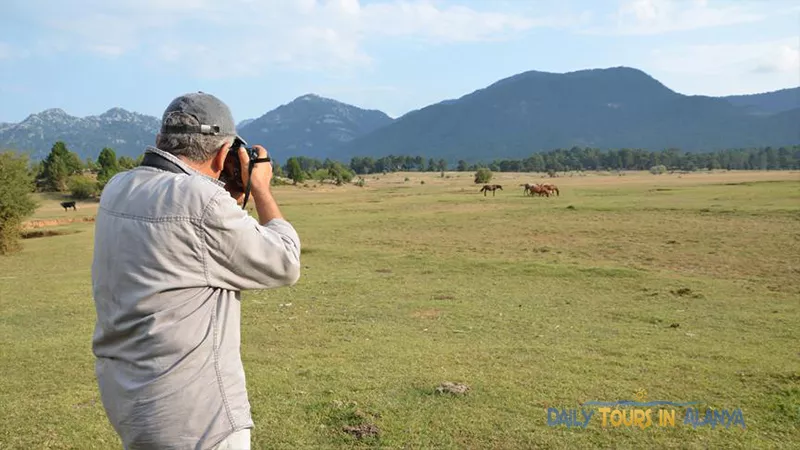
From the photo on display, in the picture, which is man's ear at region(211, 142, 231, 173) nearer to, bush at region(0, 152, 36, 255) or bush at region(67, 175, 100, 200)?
bush at region(0, 152, 36, 255)

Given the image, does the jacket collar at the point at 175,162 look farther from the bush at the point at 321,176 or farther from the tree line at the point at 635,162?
the tree line at the point at 635,162

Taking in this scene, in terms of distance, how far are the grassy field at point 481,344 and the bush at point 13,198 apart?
2.10m

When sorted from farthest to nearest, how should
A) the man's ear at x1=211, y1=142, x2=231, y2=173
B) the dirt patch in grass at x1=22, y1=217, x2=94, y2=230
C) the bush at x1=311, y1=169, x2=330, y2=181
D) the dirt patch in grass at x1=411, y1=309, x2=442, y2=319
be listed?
1. the bush at x1=311, y1=169, x2=330, y2=181
2. the dirt patch in grass at x1=22, y1=217, x2=94, y2=230
3. the dirt patch in grass at x1=411, y1=309, x2=442, y2=319
4. the man's ear at x1=211, y1=142, x2=231, y2=173

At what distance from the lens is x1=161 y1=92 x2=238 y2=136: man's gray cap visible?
8.49ft

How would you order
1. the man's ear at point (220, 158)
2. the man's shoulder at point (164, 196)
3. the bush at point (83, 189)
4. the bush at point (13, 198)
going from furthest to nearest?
1. the bush at point (83, 189)
2. the bush at point (13, 198)
3. the man's ear at point (220, 158)
4. the man's shoulder at point (164, 196)

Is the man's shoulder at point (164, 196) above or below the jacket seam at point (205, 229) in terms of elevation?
above

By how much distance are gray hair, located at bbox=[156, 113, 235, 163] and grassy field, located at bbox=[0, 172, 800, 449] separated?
3.73m

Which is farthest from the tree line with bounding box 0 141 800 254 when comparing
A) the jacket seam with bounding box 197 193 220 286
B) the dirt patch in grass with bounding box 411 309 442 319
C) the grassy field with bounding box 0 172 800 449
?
the dirt patch in grass with bounding box 411 309 442 319

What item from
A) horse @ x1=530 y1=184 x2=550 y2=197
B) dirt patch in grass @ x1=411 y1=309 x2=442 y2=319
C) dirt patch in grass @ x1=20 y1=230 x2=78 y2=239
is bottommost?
dirt patch in grass @ x1=411 y1=309 x2=442 y2=319

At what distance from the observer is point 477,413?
6.18m

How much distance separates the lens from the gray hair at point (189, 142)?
259 centimetres

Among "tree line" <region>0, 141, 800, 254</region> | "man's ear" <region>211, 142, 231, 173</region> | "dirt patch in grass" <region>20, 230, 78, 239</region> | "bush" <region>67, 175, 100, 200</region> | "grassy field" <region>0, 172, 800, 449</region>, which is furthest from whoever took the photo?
"bush" <region>67, 175, 100, 200</region>

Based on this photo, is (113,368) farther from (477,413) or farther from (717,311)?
(717,311)

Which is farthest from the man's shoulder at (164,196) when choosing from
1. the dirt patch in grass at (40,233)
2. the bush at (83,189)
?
the bush at (83,189)
